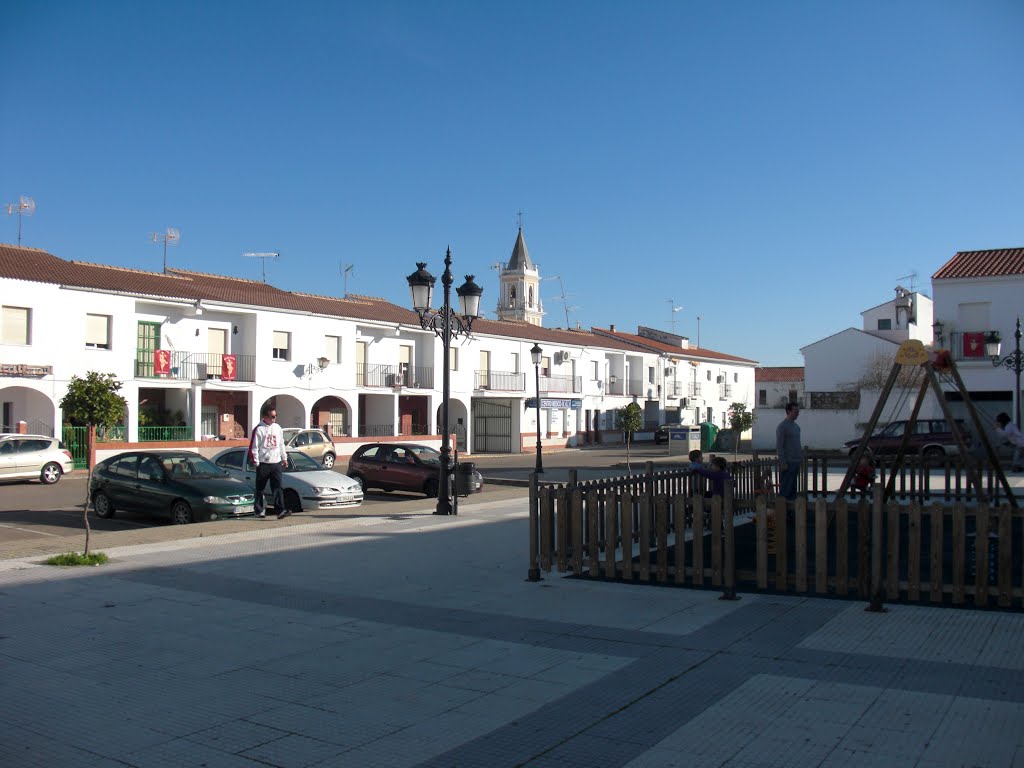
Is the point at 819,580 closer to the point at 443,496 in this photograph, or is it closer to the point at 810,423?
the point at 443,496

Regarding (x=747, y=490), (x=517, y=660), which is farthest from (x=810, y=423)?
(x=517, y=660)

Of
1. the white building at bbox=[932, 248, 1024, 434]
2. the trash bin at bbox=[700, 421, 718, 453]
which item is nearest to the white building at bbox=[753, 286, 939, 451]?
the white building at bbox=[932, 248, 1024, 434]

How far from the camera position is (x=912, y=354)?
9.20 metres

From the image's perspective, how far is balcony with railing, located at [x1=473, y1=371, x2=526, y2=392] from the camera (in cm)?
4994

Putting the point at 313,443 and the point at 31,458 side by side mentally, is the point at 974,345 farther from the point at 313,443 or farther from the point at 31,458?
the point at 31,458

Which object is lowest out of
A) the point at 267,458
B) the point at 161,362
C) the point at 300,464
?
the point at 300,464

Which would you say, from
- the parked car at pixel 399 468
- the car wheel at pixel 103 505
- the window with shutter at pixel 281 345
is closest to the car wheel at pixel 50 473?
the parked car at pixel 399 468

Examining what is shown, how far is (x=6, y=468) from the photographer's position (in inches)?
988

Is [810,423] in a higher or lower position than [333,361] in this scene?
lower

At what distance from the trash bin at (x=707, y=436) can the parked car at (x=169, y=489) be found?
106 ft

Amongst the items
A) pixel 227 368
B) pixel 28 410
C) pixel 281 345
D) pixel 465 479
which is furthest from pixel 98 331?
pixel 465 479

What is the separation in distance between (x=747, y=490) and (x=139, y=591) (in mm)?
10428

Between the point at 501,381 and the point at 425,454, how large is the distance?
28.9m

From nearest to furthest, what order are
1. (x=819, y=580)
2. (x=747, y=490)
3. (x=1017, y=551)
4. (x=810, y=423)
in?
(x=819, y=580) < (x=1017, y=551) < (x=747, y=490) < (x=810, y=423)
